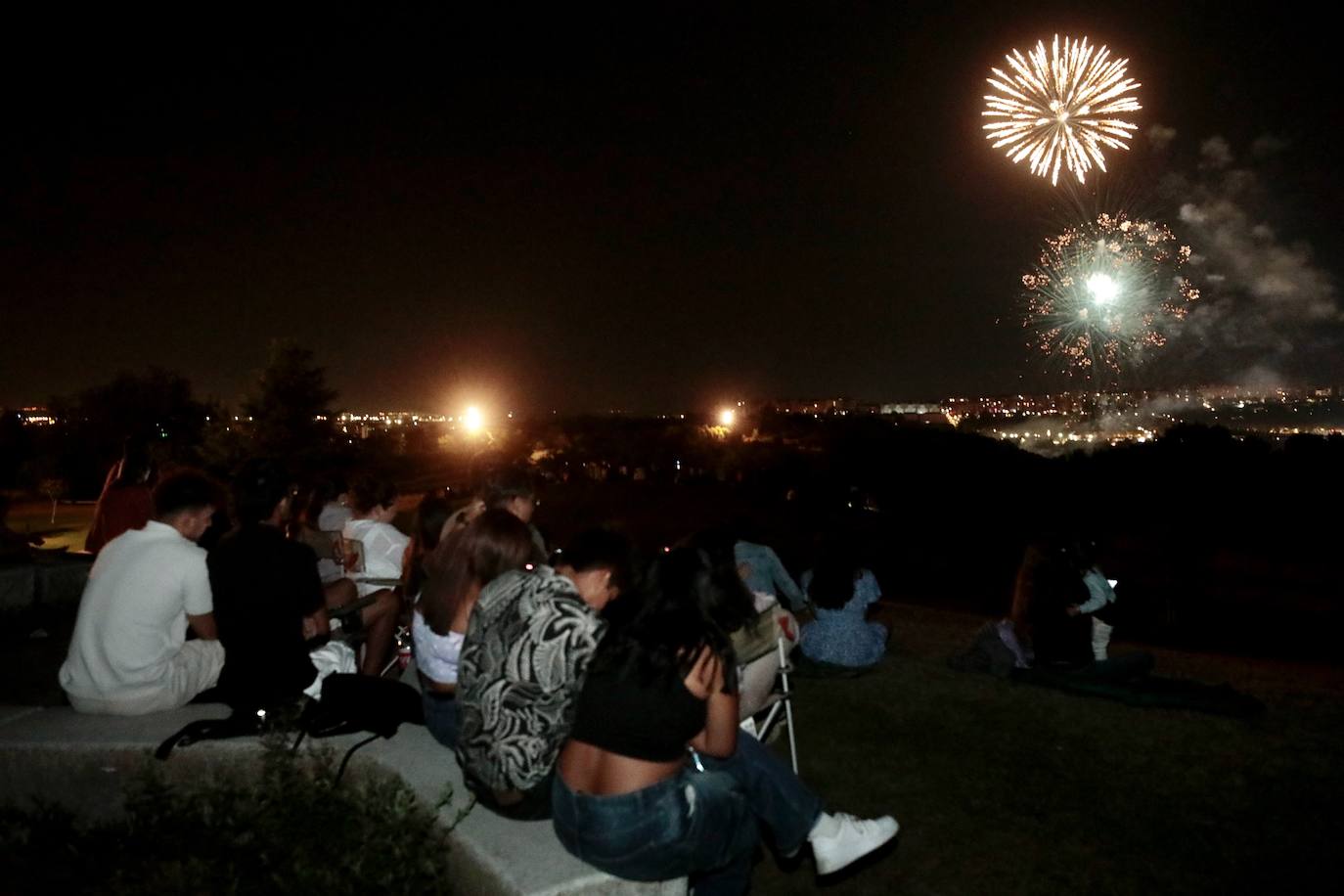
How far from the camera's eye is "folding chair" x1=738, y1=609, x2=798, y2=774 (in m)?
4.74

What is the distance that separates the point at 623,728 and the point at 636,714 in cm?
6

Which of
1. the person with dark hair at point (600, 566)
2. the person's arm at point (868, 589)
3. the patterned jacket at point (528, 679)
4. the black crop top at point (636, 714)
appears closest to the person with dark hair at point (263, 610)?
the person with dark hair at point (600, 566)

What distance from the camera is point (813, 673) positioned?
732cm

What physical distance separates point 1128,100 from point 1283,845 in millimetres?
16393

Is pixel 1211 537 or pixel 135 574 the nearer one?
pixel 135 574

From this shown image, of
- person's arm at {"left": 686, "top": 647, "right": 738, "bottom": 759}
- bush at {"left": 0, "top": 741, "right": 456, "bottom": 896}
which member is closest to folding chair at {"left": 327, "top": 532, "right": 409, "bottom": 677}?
bush at {"left": 0, "top": 741, "right": 456, "bottom": 896}

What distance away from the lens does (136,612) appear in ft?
14.7

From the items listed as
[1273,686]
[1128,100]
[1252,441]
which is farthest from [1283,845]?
[1252,441]

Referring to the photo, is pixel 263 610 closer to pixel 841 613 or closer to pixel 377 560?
pixel 377 560

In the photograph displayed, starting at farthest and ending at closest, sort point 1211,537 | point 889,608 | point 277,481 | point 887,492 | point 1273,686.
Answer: point 887,492 → point 1211,537 → point 889,608 → point 1273,686 → point 277,481

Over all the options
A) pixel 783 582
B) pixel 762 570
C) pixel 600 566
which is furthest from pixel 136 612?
pixel 783 582

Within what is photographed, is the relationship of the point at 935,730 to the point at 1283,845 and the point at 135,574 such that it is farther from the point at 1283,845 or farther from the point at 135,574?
the point at 135,574

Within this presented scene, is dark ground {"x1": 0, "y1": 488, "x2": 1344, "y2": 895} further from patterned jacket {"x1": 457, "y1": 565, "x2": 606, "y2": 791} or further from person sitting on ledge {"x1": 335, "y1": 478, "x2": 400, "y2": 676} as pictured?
person sitting on ledge {"x1": 335, "y1": 478, "x2": 400, "y2": 676}

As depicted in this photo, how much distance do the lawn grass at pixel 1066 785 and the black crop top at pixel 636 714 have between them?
5.36 feet
